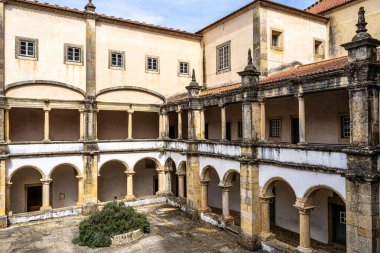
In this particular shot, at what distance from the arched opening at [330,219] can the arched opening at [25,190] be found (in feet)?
57.6

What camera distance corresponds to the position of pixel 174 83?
25438mm

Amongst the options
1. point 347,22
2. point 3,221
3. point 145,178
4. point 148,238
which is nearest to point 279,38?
point 347,22

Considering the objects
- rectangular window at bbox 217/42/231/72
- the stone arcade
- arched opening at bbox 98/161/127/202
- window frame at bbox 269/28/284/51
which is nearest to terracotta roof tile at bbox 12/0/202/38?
the stone arcade

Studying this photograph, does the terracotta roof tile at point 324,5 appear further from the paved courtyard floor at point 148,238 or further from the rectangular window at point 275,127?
the paved courtyard floor at point 148,238

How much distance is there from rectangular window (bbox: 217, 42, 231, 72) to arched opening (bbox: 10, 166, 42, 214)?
14.7m

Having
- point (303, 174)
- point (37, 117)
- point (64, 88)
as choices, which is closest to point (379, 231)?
point (303, 174)

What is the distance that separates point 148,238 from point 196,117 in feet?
25.9

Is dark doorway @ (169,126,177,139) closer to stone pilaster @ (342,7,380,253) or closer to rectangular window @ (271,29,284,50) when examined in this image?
rectangular window @ (271,29,284,50)

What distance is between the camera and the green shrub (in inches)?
618

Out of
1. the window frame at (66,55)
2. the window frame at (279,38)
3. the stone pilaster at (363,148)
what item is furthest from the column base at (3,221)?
the window frame at (279,38)

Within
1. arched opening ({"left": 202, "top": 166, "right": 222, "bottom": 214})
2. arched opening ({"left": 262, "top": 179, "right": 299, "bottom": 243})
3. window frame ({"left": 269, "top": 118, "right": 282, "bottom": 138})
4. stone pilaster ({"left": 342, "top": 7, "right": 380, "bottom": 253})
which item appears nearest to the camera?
stone pilaster ({"left": 342, "top": 7, "right": 380, "bottom": 253})

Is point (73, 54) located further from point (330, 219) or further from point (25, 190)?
point (330, 219)

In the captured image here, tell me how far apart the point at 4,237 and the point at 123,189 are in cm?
967

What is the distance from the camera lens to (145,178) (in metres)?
26.3
